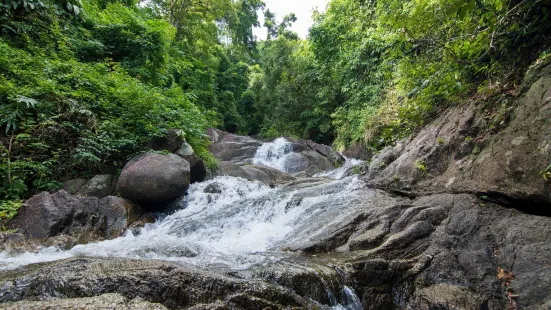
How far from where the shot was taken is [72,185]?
650cm

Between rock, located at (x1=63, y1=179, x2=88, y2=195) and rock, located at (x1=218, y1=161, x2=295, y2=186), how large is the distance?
181 inches

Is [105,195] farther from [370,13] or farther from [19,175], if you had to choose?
[370,13]

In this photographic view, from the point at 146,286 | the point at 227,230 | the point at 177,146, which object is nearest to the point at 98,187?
the point at 177,146

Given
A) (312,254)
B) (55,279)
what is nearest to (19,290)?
(55,279)

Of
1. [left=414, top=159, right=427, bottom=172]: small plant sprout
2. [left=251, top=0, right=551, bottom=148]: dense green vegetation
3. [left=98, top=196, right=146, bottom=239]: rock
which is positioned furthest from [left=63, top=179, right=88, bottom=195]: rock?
[left=414, top=159, right=427, bottom=172]: small plant sprout

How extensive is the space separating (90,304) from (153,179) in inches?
207

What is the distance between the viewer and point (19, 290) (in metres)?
2.25

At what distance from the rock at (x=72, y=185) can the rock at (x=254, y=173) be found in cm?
460

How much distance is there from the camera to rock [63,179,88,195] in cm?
641

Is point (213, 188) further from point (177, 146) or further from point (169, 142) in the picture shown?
point (169, 142)

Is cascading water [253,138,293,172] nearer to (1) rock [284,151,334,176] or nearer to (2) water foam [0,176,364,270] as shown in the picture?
(1) rock [284,151,334,176]

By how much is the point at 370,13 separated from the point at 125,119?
12.0m

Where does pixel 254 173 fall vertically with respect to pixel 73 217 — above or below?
above

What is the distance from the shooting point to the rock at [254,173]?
10841 mm
